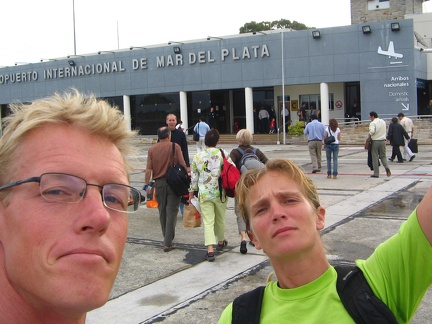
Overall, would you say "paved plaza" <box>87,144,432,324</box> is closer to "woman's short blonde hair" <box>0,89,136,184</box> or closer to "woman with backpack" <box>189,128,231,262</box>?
"woman with backpack" <box>189,128,231,262</box>

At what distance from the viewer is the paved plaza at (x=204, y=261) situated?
4.99m

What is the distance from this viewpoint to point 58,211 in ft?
3.75

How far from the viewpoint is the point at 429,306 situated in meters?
4.89

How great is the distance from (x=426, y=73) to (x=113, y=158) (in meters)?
33.5

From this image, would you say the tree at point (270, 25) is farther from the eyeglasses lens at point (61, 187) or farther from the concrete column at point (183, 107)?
the eyeglasses lens at point (61, 187)

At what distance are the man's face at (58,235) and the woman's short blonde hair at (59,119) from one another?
0.07ft

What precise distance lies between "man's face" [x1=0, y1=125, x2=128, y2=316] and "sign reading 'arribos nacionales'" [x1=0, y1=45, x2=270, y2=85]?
3239 cm

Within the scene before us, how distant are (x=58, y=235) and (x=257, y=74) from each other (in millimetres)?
32823

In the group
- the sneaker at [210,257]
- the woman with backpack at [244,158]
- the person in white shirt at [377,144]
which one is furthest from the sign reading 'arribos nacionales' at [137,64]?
the sneaker at [210,257]

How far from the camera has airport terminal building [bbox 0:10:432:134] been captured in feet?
95.1

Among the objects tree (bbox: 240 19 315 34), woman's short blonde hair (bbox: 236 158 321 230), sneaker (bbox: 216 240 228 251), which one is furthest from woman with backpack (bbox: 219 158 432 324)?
tree (bbox: 240 19 315 34)

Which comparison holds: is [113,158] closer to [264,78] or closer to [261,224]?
[261,224]

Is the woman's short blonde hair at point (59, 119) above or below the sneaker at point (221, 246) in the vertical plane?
above

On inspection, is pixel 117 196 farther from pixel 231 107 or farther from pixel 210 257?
pixel 231 107
